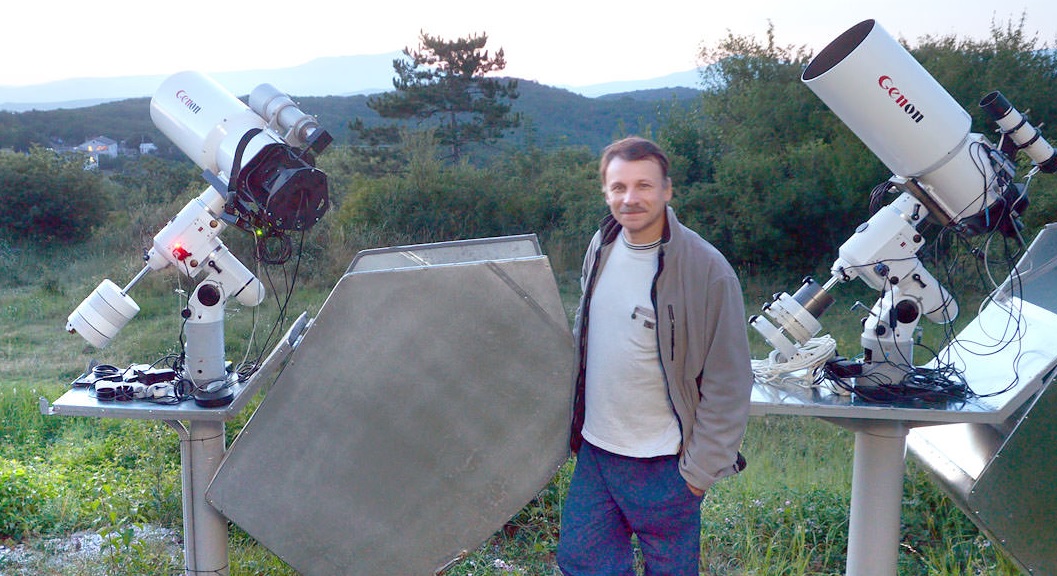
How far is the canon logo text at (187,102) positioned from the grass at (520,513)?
167 cm

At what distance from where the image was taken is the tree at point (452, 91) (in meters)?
22.4

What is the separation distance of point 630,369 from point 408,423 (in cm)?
75

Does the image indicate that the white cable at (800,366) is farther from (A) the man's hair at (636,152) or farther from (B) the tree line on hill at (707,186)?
(B) the tree line on hill at (707,186)

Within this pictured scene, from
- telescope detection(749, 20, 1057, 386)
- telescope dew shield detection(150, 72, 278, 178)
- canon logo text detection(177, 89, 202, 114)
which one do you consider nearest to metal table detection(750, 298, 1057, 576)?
telescope detection(749, 20, 1057, 386)

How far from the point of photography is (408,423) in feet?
8.74

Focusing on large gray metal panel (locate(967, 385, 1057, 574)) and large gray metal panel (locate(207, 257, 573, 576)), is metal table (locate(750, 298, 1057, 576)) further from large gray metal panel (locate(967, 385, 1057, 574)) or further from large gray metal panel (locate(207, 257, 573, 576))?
large gray metal panel (locate(207, 257, 573, 576))

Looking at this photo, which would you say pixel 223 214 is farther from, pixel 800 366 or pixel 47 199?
pixel 47 199

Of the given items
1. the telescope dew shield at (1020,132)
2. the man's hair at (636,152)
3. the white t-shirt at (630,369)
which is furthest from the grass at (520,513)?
the man's hair at (636,152)

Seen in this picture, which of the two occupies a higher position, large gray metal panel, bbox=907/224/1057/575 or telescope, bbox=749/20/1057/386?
telescope, bbox=749/20/1057/386

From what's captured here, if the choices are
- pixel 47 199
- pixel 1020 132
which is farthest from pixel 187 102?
pixel 47 199

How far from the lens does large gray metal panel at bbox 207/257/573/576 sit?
258cm

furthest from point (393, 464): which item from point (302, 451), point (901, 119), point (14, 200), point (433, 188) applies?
point (14, 200)

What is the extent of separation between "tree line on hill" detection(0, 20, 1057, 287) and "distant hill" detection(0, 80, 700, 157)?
20.5 feet

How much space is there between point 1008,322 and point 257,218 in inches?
112
